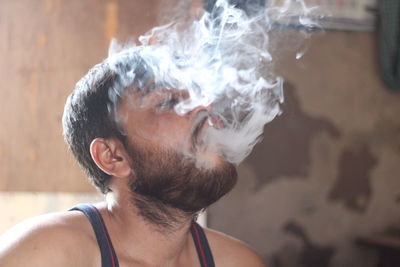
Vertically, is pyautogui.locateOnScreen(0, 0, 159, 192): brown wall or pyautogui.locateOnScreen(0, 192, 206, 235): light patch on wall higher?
pyautogui.locateOnScreen(0, 0, 159, 192): brown wall

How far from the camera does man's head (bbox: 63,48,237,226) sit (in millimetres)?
1739

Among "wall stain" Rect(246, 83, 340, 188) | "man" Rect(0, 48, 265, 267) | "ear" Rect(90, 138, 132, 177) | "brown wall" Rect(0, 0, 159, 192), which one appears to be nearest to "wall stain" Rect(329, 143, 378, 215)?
"wall stain" Rect(246, 83, 340, 188)

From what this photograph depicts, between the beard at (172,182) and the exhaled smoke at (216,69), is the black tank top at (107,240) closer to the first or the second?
the beard at (172,182)

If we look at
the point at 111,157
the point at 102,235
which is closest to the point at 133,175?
the point at 111,157

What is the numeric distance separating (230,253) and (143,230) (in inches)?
15.2

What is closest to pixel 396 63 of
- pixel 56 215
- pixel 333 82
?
pixel 333 82

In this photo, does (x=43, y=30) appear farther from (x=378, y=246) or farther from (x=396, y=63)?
(x=378, y=246)

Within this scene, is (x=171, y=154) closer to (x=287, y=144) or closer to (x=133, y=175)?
(x=133, y=175)

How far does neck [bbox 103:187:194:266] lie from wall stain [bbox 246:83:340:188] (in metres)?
1.53

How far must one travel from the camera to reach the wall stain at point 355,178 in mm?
3562

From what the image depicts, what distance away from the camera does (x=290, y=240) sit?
136 inches

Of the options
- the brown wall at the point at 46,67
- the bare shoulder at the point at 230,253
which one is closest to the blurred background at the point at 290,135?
the brown wall at the point at 46,67

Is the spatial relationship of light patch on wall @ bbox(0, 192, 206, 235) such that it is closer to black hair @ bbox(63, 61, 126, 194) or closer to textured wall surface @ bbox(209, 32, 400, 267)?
textured wall surface @ bbox(209, 32, 400, 267)

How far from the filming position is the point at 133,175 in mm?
1812
